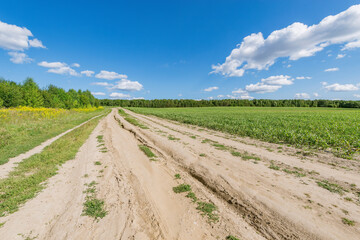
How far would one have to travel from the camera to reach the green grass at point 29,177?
15.2 feet

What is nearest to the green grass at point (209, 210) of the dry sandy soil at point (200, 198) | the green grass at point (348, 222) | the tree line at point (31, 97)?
the dry sandy soil at point (200, 198)

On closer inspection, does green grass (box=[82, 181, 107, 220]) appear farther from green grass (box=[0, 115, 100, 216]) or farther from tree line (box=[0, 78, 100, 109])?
tree line (box=[0, 78, 100, 109])

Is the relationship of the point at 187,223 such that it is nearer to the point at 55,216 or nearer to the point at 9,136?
the point at 55,216

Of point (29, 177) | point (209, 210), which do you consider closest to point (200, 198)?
point (209, 210)

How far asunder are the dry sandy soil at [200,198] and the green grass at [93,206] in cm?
15

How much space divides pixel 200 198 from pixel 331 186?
5434mm

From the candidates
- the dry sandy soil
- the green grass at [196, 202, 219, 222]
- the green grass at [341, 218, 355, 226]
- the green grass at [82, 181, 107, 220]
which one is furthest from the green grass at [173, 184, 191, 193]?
the green grass at [341, 218, 355, 226]

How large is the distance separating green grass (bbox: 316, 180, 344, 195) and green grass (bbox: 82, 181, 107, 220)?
812 centimetres

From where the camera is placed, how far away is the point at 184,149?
399 inches

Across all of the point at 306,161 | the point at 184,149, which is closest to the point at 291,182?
the point at 306,161

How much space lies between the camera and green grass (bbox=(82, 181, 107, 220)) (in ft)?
13.5

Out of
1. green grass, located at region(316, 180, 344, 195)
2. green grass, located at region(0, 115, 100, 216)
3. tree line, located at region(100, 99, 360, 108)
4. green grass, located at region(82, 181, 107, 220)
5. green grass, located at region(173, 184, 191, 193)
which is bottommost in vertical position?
green grass, located at region(316, 180, 344, 195)

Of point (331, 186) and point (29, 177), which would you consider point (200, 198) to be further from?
point (29, 177)

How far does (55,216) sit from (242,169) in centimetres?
744
